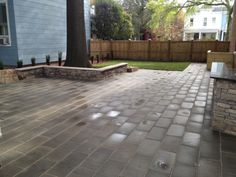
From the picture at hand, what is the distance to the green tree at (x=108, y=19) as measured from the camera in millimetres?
16172

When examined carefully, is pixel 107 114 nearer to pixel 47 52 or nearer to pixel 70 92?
pixel 70 92

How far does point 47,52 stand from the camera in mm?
11578

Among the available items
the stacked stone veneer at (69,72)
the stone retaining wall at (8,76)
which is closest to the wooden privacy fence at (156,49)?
the stacked stone veneer at (69,72)

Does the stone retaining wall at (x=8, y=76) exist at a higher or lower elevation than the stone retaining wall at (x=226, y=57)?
lower

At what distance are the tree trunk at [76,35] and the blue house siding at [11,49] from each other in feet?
9.77

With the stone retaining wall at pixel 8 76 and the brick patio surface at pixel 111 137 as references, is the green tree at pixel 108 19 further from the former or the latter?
the brick patio surface at pixel 111 137

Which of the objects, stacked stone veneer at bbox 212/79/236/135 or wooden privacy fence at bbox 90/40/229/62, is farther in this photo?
wooden privacy fence at bbox 90/40/229/62

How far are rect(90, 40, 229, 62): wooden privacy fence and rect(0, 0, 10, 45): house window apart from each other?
233 inches

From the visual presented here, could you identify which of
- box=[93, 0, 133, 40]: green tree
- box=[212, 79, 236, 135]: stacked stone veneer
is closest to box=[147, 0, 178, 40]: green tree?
box=[93, 0, 133, 40]: green tree

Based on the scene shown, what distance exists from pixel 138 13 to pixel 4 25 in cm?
1808

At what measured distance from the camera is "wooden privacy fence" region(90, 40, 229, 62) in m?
14.7

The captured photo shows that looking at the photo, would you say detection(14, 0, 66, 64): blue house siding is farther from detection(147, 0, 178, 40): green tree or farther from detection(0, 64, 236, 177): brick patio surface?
detection(147, 0, 178, 40): green tree

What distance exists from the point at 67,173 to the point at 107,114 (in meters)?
1.95

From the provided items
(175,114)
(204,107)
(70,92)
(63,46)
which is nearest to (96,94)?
(70,92)
